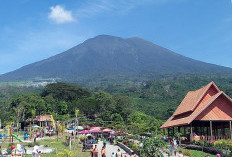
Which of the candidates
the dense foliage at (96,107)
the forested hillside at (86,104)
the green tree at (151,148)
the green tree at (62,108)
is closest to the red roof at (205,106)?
the green tree at (151,148)

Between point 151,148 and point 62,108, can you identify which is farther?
point 62,108

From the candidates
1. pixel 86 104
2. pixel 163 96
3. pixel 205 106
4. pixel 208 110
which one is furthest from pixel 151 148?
pixel 163 96

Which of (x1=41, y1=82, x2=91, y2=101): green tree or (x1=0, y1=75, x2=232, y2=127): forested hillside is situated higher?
(x1=41, y1=82, x2=91, y2=101): green tree

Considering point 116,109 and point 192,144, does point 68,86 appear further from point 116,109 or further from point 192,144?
point 192,144

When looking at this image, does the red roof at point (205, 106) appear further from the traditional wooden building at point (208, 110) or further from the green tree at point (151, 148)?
the green tree at point (151, 148)

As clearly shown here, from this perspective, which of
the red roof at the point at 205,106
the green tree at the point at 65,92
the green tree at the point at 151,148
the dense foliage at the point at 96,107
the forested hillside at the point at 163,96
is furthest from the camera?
the green tree at the point at 65,92

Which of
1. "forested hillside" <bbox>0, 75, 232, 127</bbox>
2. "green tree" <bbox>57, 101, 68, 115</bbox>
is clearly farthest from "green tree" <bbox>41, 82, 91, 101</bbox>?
"green tree" <bbox>57, 101, 68, 115</bbox>

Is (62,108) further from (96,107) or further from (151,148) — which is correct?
(151,148)

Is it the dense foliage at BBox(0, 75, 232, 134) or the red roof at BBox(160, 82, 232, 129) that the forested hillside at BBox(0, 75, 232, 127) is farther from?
the red roof at BBox(160, 82, 232, 129)

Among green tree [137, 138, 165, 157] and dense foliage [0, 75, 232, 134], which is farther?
dense foliage [0, 75, 232, 134]

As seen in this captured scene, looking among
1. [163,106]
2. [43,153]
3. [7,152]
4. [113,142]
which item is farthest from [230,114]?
[163,106]

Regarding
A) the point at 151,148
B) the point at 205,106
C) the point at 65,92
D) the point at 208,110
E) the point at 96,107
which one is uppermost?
the point at 65,92

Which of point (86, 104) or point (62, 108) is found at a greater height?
point (86, 104)
